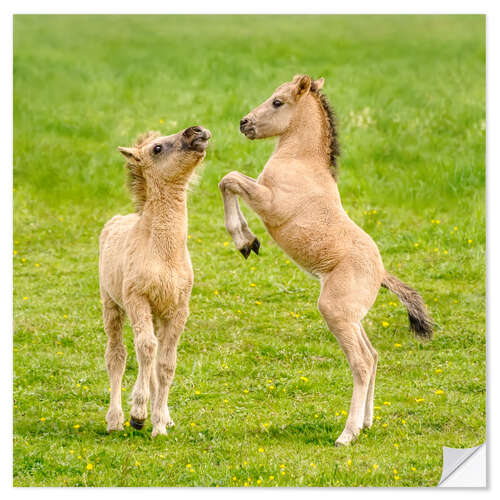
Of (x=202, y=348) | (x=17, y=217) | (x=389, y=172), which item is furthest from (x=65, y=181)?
(x=389, y=172)

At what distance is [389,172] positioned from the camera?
8.09 metres

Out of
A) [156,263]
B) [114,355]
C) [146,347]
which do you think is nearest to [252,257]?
[114,355]

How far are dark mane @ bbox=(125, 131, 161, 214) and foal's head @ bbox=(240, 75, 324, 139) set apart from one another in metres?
0.61

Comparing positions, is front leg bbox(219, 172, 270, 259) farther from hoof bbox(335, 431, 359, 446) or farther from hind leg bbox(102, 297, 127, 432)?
hoof bbox(335, 431, 359, 446)

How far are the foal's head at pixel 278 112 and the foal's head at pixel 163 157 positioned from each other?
0.52 metres

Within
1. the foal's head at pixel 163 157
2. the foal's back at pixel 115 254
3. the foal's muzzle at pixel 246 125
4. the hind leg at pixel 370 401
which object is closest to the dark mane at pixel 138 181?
the foal's head at pixel 163 157

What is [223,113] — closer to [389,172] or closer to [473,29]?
[389,172]

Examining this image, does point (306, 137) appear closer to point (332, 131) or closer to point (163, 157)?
point (332, 131)

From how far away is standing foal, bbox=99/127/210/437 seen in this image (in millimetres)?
5039

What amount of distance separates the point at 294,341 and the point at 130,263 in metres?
2.40

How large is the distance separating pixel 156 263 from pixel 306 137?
4.14 feet

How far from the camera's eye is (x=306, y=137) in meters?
5.52

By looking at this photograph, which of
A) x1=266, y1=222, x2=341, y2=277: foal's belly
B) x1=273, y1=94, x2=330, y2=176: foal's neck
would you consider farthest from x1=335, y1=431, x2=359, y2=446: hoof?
x1=273, y1=94, x2=330, y2=176: foal's neck
